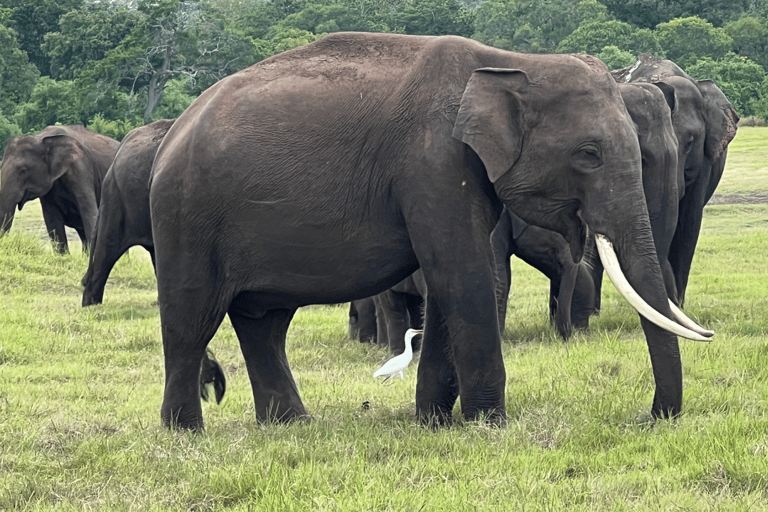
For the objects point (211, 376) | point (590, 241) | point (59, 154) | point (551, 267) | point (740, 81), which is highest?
point (590, 241)

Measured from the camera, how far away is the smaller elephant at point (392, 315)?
890 cm

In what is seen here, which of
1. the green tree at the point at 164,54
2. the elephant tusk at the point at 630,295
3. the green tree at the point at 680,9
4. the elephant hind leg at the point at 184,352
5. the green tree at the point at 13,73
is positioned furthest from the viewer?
the green tree at the point at 680,9

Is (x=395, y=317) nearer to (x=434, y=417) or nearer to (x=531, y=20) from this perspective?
(x=434, y=417)

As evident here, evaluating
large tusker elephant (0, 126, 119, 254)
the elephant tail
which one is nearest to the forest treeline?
large tusker elephant (0, 126, 119, 254)

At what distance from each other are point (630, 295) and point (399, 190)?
1.16 metres

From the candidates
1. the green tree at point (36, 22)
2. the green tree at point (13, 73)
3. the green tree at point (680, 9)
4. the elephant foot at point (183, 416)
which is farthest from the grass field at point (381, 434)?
the green tree at point (680, 9)

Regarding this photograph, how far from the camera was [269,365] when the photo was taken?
634 cm

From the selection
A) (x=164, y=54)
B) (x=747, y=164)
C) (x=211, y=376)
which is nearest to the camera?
(x=211, y=376)

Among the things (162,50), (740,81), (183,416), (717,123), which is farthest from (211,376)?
(740,81)

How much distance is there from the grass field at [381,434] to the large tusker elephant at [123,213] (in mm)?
2347

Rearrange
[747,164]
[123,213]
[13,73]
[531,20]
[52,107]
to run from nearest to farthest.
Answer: [123,213] < [747,164] < [52,107] < [13,73] < [531,20]

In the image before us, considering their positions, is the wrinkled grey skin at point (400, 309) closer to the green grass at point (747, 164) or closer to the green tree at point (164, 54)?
the green grass at point (747, 164)

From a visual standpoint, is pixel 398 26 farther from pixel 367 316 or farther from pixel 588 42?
pixel 367 316

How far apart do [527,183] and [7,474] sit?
261cm
